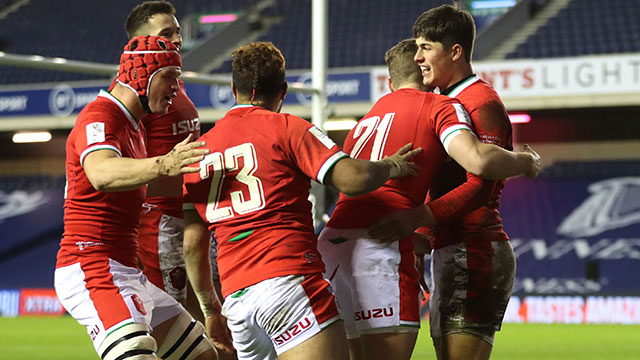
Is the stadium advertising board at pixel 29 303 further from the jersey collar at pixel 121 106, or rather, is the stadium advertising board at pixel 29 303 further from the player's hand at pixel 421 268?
the player's hand at pixel 421 268

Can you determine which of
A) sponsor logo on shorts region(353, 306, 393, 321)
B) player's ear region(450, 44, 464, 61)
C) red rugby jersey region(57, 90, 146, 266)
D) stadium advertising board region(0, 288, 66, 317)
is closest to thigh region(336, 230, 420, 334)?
sponsor logo on shorts region(353, 306, 393, 321)

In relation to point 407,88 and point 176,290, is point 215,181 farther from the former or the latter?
point 176,290

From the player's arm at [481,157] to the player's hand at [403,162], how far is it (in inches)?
5.7

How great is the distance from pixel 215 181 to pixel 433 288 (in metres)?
1.11

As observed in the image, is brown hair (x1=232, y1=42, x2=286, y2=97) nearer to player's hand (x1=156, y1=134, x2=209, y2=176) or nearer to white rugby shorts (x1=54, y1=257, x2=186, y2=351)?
player's hand (x1=156, y1=134, x2=209, y2=176)

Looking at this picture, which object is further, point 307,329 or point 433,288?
point 433,288


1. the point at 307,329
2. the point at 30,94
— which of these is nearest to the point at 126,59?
the point at 307,329

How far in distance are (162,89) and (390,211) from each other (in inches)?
46.4

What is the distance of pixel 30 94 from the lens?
17141mm

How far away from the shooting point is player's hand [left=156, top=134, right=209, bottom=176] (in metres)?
3.29

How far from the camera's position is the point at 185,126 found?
4711mm

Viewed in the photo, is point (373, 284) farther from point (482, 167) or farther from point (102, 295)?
point (102, 295)

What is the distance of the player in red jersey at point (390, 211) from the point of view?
3412mm

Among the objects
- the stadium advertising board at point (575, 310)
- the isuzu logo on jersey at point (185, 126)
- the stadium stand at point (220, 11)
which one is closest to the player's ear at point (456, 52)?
the isuzu logo on jersey at point (185, 126)
